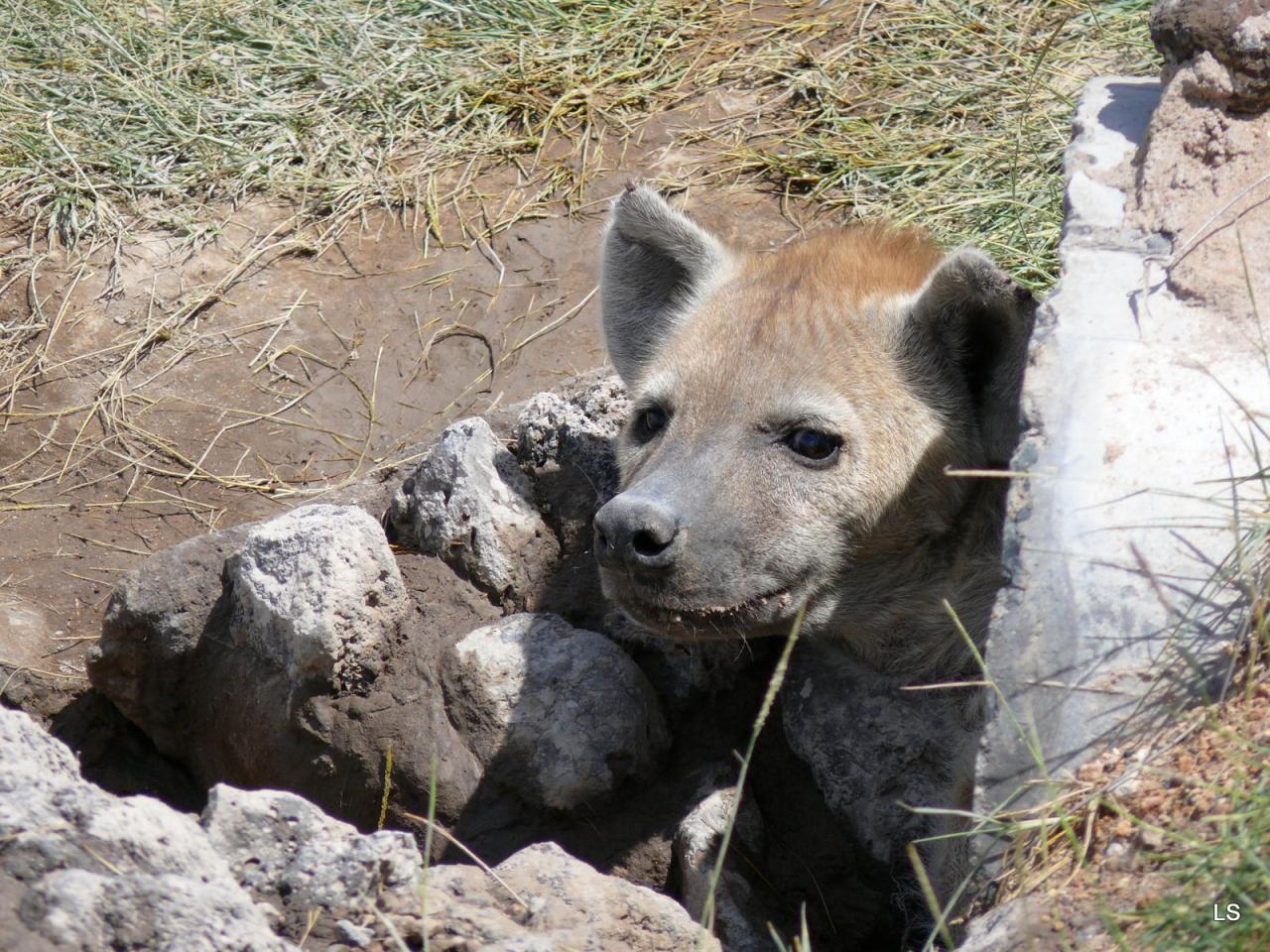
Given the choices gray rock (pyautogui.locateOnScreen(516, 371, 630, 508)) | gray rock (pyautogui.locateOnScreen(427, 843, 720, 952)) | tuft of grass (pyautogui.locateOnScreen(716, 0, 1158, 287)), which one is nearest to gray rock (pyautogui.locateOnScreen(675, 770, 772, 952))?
gray rock (pyautogui.locateOnScreen(427, 843, 720, 952))

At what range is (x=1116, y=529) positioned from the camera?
2215 millimetres

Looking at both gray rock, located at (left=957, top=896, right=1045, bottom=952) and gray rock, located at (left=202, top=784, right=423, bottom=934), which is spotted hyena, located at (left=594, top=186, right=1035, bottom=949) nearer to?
gray rock, located at (left=957, top=896, right=1045, bottom=952)

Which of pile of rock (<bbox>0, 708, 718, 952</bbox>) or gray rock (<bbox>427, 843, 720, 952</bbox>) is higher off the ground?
pile of rock (<bbox>0, 708, 718, 952</bbox>)

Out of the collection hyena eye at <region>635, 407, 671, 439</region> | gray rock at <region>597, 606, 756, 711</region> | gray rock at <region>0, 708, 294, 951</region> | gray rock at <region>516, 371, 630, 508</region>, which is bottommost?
gray rock at <region>597, 606, 756, 711</region>

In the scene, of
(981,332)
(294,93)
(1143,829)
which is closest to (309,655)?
(981,332)

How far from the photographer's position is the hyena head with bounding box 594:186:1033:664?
2.77 meters

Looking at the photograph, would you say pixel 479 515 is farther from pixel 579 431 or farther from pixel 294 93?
pixel 294 93

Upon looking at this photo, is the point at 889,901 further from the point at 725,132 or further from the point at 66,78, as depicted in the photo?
the point at 66,78

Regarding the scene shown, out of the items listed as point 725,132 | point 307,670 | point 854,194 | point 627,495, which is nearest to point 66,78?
point 725,132

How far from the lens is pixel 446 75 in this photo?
5898 millimetres

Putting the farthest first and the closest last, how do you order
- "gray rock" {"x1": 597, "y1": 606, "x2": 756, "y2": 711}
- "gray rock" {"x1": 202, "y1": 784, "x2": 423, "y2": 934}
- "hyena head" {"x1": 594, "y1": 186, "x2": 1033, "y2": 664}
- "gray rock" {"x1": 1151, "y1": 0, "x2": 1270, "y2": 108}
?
"gray rock" {"x1": 597, "y1": 606, "x2": 756, "y2": 711}
"hyena head" {"x1": 594, "y1": 186, "x2": 1033, "y2": 664}
"gray rock" {"x1": 1151, "y1": 0, "x2": 1270, "y2": 108}
"gray rock" {"x1": 202, "y1": 784, "x2": 423, "y2": 934}

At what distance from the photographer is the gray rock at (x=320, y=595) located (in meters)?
3.31

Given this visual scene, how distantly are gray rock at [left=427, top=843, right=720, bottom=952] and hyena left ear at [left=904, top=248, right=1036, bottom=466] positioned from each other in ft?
3.90

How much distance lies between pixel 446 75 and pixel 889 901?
4050 millimetres
